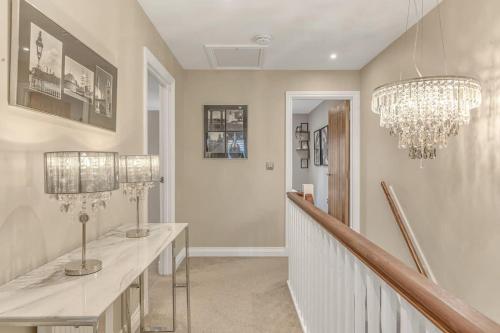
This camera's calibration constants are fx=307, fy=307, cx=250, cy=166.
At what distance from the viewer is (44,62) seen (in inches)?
48.9

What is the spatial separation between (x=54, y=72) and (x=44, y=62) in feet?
0.22

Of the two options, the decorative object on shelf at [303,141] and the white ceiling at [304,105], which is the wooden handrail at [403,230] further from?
the decorative object on shelf at [303,141]

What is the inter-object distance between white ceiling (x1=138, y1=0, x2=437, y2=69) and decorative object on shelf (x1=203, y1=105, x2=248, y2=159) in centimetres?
67

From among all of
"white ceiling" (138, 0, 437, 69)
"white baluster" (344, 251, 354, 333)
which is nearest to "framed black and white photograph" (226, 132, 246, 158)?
"white ceiling" (138, 0, 437, 69)

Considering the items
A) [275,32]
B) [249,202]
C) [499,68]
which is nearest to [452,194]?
[499,68]

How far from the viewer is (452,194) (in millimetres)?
2184

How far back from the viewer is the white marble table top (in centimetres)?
81

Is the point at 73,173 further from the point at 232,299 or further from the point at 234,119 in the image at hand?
the point at 234,119

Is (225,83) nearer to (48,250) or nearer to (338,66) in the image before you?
(338,66)

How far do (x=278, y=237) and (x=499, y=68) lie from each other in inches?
110

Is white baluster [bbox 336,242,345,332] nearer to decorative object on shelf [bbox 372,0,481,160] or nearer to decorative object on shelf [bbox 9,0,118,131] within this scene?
decorative object on shelf [bbox 372,0,481,160]

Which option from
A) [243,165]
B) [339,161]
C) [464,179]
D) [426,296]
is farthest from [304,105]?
[426,296]

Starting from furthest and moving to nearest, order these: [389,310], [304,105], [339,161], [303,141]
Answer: [303,141]
[304,105]
[339,161]
[389,310]

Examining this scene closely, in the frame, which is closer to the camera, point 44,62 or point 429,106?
point 44,62
